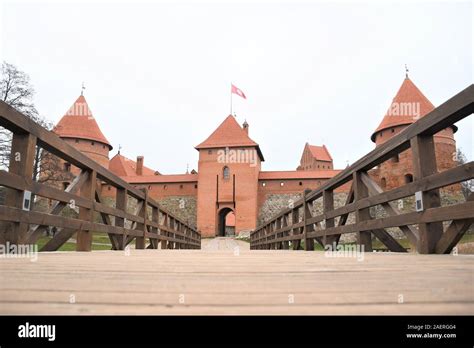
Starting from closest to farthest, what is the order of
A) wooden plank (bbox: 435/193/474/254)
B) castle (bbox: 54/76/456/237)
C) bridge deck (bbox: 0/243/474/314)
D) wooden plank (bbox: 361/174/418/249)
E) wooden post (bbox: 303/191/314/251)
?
bridge deck (bbox: 0/243/474/314), wooden plank (bbox: 435/193/474/254), wooden plank (bbox: 361/174/418/249), wooden post (bbox: 303/191/314/251), castle (bbox: 54/76/456/237)

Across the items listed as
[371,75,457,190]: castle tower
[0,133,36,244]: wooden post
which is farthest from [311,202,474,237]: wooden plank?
[371,75,457,190]: castle tower

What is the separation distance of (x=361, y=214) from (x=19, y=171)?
339 cm

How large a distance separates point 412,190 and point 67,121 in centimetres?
3542

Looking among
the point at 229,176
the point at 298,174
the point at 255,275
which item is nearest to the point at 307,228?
the point at 255,275

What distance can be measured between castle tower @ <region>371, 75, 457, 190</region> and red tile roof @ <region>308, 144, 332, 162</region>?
27.9 metres

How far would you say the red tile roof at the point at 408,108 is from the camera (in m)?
27.5

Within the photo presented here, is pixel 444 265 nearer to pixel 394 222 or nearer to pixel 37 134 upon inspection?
pixel 394 222

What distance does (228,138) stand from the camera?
107 feet

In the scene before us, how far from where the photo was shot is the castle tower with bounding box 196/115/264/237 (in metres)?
30.5

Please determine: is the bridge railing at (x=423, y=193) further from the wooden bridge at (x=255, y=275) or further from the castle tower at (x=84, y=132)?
the castle tower at (x=84, y=132)

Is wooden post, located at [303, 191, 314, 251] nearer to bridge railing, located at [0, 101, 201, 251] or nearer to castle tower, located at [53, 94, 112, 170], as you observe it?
bridge railing, located at [0, 101, 201, 251]

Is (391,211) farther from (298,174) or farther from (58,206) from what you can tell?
(298,174)
